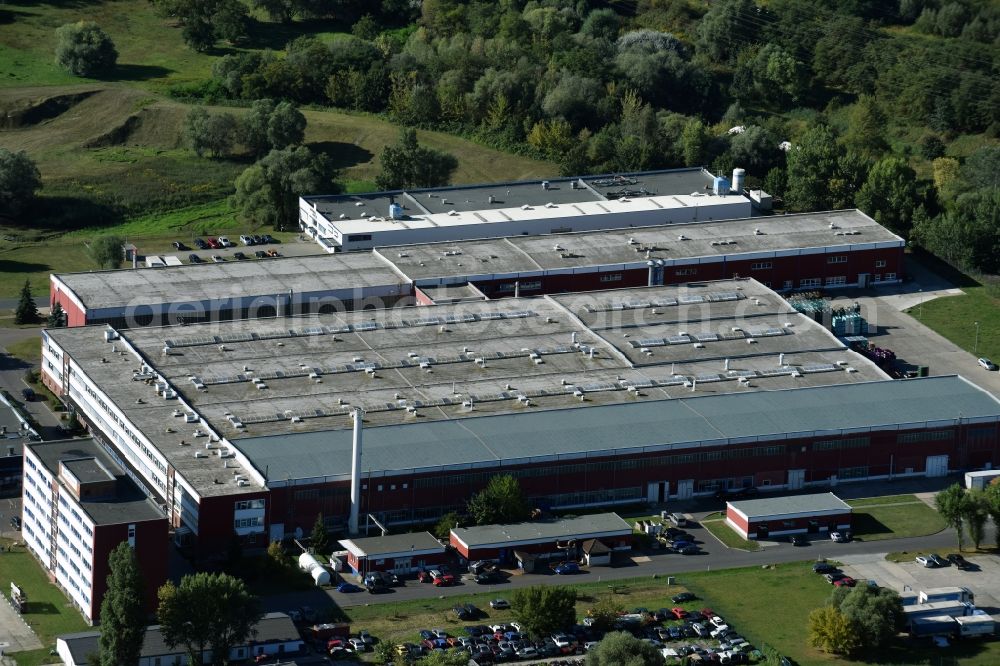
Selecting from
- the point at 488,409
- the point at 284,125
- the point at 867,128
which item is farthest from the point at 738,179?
the point at 488,409

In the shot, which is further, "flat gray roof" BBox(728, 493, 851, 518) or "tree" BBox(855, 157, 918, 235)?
"tree" BBox(855, 157, 918, 235)

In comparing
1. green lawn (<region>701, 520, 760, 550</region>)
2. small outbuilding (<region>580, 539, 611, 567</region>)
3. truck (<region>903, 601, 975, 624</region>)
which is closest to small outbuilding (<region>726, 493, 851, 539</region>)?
green lawn (<region>701, 520, 760, 550</region>)

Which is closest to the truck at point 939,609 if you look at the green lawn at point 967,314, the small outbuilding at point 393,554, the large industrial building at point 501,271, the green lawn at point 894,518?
the green lawn at point 894,518

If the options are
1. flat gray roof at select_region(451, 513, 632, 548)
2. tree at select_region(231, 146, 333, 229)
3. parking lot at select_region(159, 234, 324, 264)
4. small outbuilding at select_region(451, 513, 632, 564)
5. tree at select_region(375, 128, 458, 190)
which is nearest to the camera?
small outbuilding at select_region(451, 513, 632, 564)

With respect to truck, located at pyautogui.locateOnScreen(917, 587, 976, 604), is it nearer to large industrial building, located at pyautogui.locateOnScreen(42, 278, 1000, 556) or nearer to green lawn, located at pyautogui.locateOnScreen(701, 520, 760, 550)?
green lawn, located at pyautogui.locateOnScreen(701, 520, 760, 550)

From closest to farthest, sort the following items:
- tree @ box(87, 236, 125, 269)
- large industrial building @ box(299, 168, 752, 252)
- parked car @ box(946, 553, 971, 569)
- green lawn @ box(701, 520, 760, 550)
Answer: parked car @ box(946, 553, 971, 569) → green lawn @ box(701, 520, 760, 550) → tree @ box(87, 236, 125, 269) → large industrial building @ box(299, 168, 752, 252)

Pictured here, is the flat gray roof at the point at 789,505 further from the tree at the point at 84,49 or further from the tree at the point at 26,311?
the tree at the point at 84,49

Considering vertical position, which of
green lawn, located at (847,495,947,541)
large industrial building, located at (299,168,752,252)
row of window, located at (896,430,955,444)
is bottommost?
green lawn, located at (847,495,947,541)
